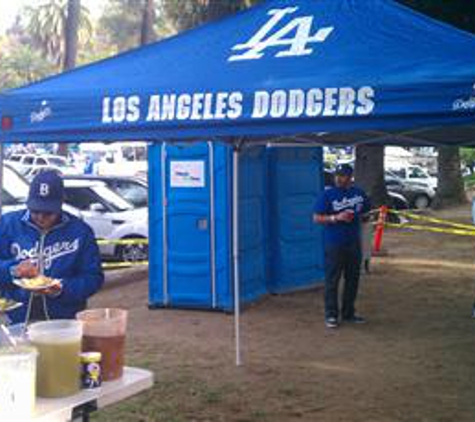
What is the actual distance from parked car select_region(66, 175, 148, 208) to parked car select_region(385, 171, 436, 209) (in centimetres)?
1589

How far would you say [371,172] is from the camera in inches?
816

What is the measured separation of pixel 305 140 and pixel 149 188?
2.42 meters

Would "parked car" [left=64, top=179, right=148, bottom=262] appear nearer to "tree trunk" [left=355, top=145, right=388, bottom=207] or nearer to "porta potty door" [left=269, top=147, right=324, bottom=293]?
"porta potty door" [left=269, top=147, right=324, bottom=293]

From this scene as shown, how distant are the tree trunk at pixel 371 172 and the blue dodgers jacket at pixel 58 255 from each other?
53.1ft

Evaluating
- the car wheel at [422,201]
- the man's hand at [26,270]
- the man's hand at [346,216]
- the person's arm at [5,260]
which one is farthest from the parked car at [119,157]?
the man's hand at [26,270]

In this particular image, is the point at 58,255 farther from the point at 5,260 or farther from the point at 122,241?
the point at 122,241

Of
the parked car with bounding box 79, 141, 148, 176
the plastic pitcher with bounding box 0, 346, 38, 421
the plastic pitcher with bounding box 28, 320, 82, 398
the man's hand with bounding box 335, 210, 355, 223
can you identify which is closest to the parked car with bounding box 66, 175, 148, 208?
the man's hand with bounding box 335, 210, 355, 223

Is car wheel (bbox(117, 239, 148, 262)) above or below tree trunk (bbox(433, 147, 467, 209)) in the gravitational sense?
below

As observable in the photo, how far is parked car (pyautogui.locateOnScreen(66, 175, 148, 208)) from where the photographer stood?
1559 centimetres

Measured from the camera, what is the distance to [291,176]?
A: 467 inches

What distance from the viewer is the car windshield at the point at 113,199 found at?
47.3ft

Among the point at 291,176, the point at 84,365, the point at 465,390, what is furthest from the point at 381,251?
the point at 84,365

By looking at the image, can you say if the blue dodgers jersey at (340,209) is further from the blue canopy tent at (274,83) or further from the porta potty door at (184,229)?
the blue canopy tent at (274,83)

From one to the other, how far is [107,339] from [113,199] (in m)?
11.0
